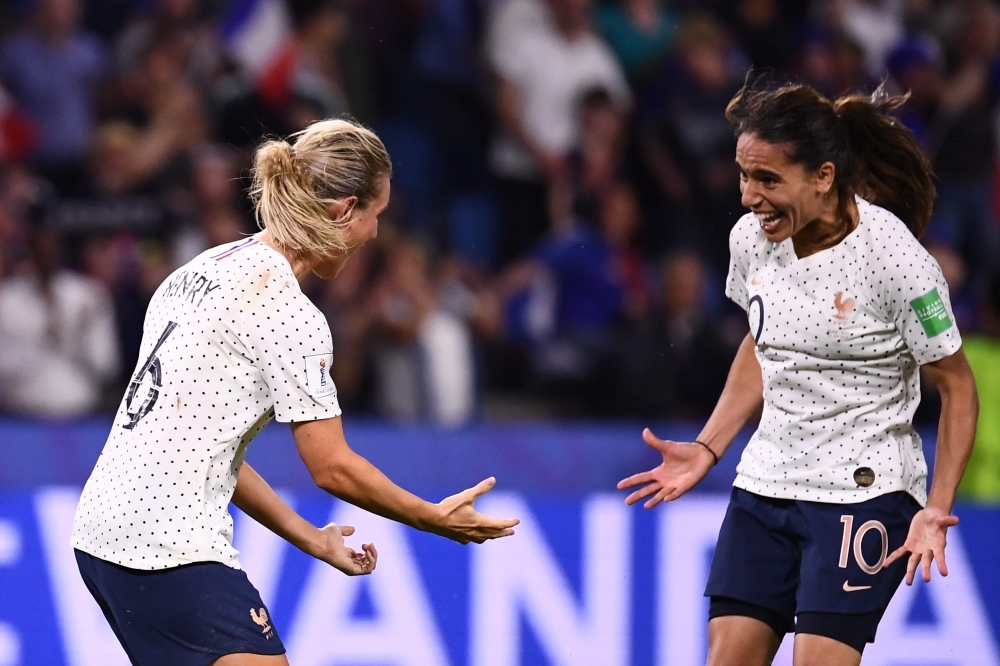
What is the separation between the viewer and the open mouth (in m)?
3.44

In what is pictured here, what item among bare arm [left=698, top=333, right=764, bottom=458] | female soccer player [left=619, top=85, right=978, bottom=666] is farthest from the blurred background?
female soccer player [left=619, top=85, right=978, bottom=666]

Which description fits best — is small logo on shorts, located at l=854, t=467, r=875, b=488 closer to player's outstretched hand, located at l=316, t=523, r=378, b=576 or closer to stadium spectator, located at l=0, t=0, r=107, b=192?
player's outstretched hand, located at l=316, t=523, r=378, b=576

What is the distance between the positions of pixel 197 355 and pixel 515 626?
268 cm

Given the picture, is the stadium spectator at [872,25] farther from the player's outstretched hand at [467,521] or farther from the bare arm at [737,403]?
the player's outstretched hand at [467,521]

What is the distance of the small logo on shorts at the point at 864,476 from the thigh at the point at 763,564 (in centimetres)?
19

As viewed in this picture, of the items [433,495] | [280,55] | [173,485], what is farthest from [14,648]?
[280,55]

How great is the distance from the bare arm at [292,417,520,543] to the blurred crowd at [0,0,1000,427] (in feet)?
12.4

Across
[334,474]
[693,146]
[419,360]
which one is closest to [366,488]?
[334,474]

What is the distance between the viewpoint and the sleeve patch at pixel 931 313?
3354 mm

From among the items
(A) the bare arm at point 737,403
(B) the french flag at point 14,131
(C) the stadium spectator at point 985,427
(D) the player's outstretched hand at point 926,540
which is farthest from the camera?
(B) the french flag at point 14,131

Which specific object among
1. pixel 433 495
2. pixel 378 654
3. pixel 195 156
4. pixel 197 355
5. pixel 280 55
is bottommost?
pixel 378 654

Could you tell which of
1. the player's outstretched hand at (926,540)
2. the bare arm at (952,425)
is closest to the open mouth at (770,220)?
the bare arm at (952,425)

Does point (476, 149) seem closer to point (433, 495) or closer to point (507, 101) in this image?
point (507, 101)

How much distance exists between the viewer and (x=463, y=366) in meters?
7.02
